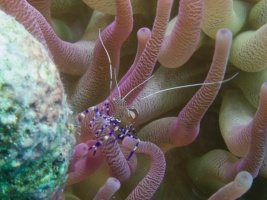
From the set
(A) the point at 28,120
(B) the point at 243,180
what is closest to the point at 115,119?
(B) the point at 243,180

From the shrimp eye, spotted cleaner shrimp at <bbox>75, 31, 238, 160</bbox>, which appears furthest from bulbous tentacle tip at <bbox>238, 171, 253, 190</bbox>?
the shrimp eye

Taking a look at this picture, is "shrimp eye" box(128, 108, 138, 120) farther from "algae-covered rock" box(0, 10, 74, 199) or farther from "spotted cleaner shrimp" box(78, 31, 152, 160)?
"algae-covered rock" box(0, 10, 74, 199)

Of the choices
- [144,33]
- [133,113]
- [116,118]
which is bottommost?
[116,118]

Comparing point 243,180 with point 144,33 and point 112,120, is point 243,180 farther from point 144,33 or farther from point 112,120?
point 112,120

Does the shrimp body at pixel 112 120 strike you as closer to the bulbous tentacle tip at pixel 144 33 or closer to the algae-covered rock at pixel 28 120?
the bulbous tentacle tip at pixel 144 33

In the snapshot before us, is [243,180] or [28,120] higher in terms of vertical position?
[28,120]

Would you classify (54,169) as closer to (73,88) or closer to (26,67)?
(26,67)

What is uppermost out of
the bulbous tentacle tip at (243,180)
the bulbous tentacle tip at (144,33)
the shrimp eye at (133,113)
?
the bulbous tentacle tip at (144,33)

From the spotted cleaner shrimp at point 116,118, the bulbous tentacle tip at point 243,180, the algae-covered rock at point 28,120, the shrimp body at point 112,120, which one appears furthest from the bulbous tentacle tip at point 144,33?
the bulbous tentacle tip at point 243,180
